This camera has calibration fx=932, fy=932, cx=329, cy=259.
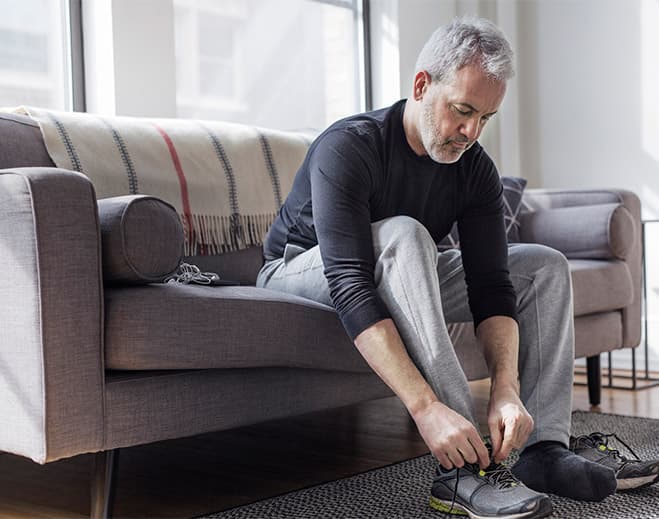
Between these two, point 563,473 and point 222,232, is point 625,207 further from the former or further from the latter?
point 563,473

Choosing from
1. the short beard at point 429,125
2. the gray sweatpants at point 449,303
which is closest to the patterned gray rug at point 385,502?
the gray sweatpants at point 449,303

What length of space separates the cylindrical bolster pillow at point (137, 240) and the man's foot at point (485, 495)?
60cm

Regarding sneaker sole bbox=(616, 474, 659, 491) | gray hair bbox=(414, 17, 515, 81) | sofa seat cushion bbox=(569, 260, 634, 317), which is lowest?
sneaker sole bbox=(616, 474, 659, 491)

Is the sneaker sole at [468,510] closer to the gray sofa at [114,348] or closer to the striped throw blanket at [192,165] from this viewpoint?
the gray sofa at [114,348]

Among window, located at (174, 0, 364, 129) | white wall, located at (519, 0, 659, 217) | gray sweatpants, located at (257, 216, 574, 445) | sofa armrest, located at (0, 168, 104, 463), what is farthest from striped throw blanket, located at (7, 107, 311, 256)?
white wall, located at (519, 0, 659, 217)

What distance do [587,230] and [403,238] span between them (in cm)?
149

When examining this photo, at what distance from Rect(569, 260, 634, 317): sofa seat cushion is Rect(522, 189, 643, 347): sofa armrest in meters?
0.06

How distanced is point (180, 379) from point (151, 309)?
0.15 m

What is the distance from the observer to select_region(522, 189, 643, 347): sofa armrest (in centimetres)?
292

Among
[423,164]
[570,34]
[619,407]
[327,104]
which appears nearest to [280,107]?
[327,104]

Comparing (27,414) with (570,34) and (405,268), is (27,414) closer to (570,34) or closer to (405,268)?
(405,268)

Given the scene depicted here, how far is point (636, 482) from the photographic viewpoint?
1.69m

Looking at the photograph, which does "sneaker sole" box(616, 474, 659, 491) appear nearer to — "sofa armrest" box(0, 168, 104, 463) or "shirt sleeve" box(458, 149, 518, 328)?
"shirt sleeve" box(458, 149, 518, 328)

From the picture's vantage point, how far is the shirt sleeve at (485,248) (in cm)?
173
